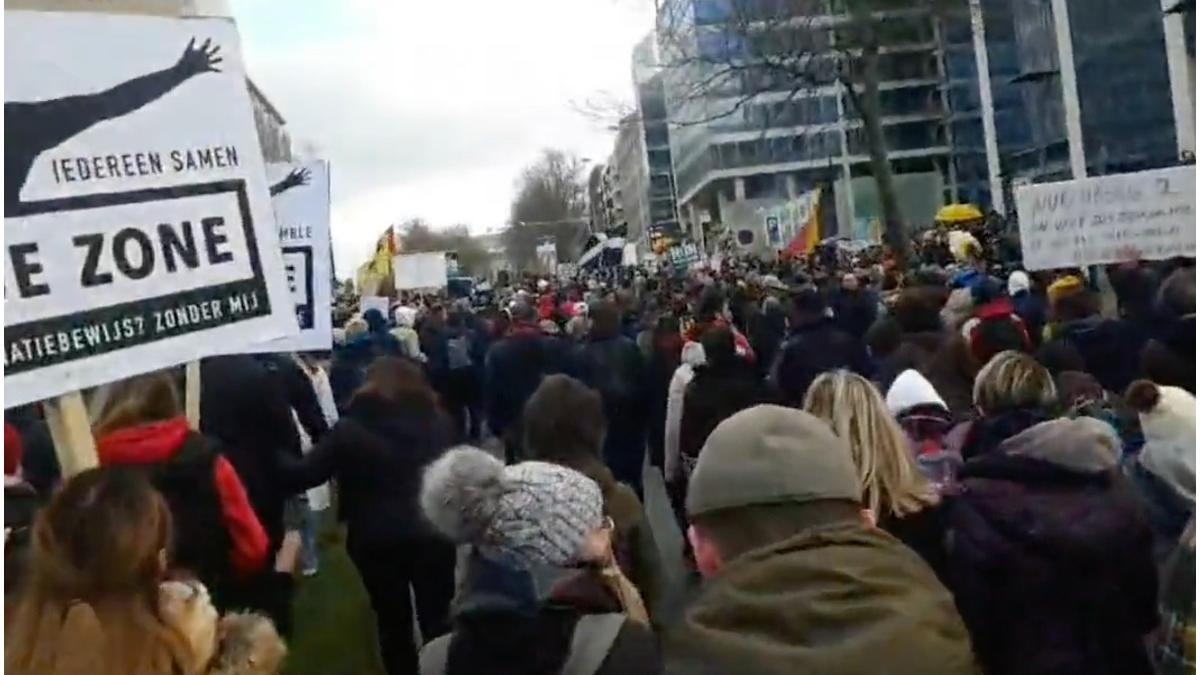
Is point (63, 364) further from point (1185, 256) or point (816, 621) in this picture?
point (1185, 256)

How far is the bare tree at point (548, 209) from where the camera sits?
14150 cm

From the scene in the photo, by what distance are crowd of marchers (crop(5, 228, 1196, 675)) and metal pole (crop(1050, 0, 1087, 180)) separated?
1657 inches

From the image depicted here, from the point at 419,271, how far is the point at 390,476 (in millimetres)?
24863

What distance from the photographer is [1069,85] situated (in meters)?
49.5

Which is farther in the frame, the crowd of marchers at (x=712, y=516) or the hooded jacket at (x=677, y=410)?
the hooded jacket at (x=677, y=410)

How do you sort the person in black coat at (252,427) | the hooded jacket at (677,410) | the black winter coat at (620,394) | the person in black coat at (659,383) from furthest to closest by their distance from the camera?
the person in black coat at (659,383), the black winter coat at (620,394), the hooded jacket at (677,410), the person in black coat at (252,427)

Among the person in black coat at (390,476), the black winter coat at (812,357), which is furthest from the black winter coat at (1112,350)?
the person in black coat at (390,476)

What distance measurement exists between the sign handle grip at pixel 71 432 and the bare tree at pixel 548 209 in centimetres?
13313

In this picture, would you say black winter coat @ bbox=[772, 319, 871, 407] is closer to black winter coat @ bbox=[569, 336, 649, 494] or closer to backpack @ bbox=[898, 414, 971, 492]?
black winter coat @ bbox=[569, 336, 649, 494]

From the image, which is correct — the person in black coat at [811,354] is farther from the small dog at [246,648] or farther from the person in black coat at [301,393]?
the small dog at [246,648]

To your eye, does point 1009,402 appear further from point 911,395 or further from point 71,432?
point 71,432

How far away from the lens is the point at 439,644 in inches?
126

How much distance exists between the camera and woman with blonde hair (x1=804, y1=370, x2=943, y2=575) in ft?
14.5

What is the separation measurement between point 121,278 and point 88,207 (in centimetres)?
18
